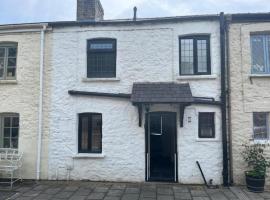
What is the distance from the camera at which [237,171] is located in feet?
32.6

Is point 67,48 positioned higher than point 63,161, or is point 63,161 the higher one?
point 67,48

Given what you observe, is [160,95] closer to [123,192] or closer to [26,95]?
[123,192]

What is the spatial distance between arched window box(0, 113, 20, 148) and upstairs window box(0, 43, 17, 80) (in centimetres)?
169

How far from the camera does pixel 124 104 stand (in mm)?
10570

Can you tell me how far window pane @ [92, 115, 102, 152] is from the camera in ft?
35.4

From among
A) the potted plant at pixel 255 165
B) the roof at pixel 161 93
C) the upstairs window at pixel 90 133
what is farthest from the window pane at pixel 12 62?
the potted plant at pixel 255 165

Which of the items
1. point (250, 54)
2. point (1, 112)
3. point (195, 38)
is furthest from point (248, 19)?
point (1, 112)

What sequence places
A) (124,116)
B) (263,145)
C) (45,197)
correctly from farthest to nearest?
1. (124,116)
2. (263,145)
3. (45,197)

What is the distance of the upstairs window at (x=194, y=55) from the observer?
10609 millimetres

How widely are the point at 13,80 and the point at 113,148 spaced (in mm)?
5136

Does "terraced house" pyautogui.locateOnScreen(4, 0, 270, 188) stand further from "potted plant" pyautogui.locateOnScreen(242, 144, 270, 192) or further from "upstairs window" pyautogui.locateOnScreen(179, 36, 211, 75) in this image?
"potted plant" pyautogui.locateOnScreen(242, 144, 270, 192)

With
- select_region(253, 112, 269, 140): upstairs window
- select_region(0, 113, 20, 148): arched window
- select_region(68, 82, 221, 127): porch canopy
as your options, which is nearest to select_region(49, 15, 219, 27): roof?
select_region(68, 82, 221, 127): porch canopy

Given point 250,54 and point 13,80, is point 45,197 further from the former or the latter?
point 250,54

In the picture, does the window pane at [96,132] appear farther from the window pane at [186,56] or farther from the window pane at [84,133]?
the window pane at [186,56]
